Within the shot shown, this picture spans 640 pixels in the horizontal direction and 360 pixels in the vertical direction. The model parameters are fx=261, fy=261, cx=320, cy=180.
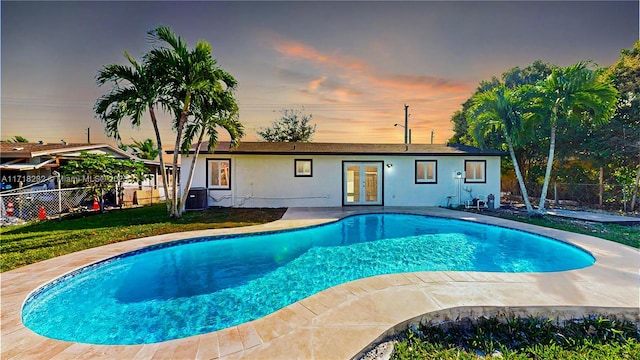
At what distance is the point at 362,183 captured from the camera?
1298 centimetres

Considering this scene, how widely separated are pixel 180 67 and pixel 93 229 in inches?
225

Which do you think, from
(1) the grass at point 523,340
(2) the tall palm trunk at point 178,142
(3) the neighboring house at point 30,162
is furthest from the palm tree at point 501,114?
(3) the neighboring house at point 30,162

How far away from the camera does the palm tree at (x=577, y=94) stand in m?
8.92

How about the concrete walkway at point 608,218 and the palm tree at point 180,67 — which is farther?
the concrete walkway at point 608,218

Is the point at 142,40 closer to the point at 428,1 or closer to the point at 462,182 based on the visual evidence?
the point at 428,1

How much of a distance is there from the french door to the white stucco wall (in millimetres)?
249

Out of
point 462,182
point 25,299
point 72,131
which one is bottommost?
point 25,299

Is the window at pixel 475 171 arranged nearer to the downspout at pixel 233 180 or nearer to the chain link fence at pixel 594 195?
the chain link fence at pixel 594 195

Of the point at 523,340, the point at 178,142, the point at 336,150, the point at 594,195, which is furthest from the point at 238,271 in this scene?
the point at 594,195

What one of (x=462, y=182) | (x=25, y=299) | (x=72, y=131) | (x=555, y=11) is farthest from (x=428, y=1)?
(x=72, y=131)

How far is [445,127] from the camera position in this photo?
2153cm

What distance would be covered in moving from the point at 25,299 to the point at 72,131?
68.5ft

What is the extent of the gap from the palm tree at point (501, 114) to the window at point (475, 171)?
2.01 metres

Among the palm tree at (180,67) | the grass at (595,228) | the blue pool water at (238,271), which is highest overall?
the palm tree at (180,67)
